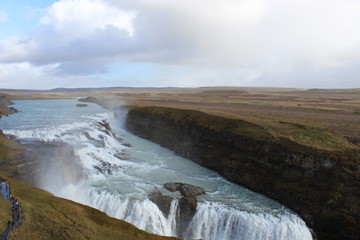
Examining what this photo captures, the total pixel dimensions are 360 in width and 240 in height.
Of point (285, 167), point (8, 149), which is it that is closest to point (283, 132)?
point (285, 167)

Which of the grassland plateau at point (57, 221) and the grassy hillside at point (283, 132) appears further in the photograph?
the grassy hillside at point (283, 132)

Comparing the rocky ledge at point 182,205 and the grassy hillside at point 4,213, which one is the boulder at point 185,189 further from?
the grassy hillside at point 4,213

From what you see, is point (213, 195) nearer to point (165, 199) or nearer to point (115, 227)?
point (165, 199)

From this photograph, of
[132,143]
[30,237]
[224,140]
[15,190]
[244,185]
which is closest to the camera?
[30,237]

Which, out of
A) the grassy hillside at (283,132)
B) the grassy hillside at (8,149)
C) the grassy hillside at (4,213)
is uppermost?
the grassy hillside at (283,132)

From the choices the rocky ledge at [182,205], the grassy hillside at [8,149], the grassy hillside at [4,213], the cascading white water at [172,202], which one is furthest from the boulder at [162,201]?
the grassy hillside at [8,149]

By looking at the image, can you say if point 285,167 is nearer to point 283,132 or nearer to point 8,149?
point 283,132

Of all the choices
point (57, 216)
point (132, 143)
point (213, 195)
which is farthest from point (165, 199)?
point (132, 143)

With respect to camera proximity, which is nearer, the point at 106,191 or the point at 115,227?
the point at 115,227

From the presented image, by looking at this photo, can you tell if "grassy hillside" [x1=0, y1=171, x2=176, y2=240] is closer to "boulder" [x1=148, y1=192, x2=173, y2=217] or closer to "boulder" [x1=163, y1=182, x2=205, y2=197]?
"boulder" [x1=148, y1=192, x2=173, y2=217]
